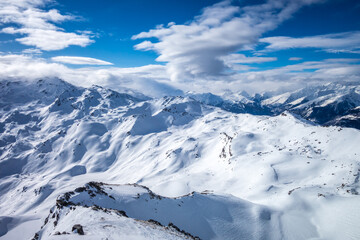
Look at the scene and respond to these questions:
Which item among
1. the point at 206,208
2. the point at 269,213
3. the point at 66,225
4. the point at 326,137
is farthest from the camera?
the point at 326,137

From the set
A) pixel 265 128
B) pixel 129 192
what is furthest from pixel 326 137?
pixel 129 192

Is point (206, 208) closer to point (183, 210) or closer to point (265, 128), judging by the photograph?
point (183, 210)

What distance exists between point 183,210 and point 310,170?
227 feet

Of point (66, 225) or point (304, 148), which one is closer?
point (66, 225)

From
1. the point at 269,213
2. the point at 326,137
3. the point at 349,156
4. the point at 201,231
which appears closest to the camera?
the point at 201,231

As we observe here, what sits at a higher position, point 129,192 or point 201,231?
point 129,192

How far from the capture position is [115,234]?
1199 inches

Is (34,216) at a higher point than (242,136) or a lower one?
lower

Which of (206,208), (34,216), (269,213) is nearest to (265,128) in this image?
(269,213)

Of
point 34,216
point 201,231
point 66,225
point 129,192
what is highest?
point 66,225

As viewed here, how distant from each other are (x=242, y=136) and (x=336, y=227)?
369 ft

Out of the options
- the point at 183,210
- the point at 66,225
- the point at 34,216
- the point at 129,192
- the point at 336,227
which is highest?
the point at 66,225

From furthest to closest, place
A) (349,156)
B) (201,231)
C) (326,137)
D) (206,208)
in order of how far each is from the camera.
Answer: (326,137) → (349,156) → (206,208) → (201,231)

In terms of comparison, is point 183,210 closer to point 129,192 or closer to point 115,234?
point 129,192
